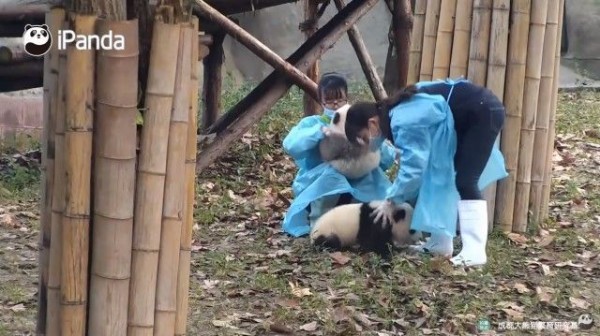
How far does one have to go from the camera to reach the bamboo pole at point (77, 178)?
119 inches

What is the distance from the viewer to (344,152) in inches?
235

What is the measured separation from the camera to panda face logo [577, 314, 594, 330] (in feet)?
14.6

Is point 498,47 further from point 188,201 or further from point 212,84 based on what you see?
point 212,84

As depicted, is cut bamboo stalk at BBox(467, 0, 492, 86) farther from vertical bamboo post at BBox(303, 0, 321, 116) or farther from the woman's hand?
vertical bamboo post at BBox(303, 0, 321, 116)

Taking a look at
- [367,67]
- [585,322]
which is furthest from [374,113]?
[367,67]

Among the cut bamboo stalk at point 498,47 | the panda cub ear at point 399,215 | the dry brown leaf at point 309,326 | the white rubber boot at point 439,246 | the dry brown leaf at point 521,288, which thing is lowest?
the dry brown leaf at point 309,326

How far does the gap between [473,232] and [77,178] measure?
286cm

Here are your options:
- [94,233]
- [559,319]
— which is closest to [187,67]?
[94,233]

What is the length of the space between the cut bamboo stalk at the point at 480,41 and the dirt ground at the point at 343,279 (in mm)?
973

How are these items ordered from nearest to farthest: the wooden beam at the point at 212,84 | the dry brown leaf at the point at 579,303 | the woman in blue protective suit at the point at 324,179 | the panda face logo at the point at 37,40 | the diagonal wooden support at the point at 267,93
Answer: the panda face logo at the point at 37,40 < the dry brown leaf at the point at 579,303 < the woman in blue protective suit at the point at 324,179 < the diagonal wooden support at the point at 267,93 < the wooden beam at the point at 212,84

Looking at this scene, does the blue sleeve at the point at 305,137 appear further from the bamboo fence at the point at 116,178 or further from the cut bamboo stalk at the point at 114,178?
the cut bamboo stalk at the point at 114,178

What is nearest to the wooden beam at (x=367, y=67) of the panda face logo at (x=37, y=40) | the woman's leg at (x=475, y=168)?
the woman's leg at (x=475, y=168)

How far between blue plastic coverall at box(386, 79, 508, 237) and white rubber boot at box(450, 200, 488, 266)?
8cm

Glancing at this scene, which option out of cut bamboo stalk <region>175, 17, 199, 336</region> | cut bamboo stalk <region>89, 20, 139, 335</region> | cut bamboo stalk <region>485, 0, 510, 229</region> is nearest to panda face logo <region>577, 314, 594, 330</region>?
cut bamboo stalk <region>485, 0, 510, 229</region>
